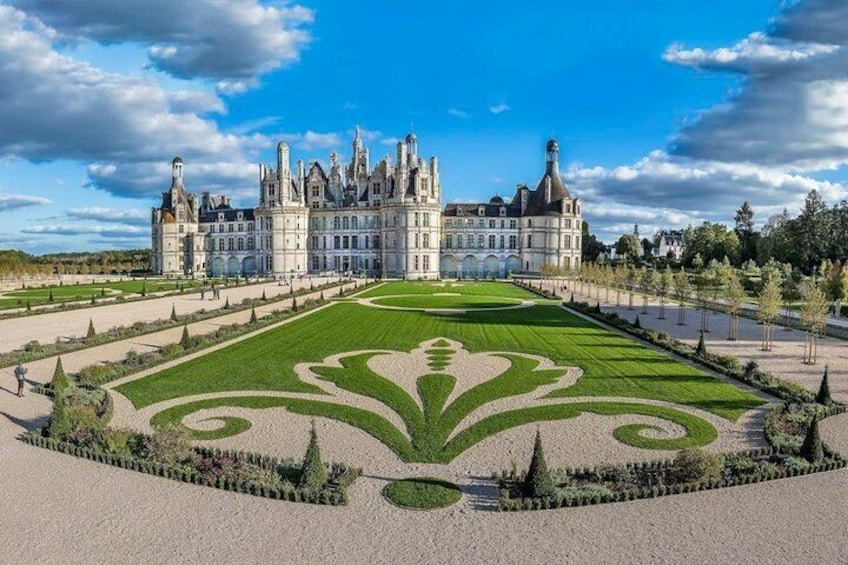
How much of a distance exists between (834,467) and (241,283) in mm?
74783

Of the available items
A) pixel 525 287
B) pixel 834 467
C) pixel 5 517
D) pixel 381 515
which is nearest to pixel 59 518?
pixel 5 517

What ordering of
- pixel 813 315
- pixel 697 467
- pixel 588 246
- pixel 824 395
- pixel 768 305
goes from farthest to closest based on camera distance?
pixel 588 246, pixel 768 305, pixel 813 315, pixel 824 395, pixel 697 467

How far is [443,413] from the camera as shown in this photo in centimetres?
1830

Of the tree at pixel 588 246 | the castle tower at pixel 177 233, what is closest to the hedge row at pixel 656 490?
the castle tower at pixel 177 233

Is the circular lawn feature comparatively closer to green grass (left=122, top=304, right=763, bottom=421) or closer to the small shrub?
the small shrub

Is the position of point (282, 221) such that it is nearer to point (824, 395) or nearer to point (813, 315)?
point (813, 315)

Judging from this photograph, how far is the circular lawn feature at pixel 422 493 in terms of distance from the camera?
475 inches

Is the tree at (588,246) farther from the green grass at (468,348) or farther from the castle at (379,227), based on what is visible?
the green grass at (468,348)

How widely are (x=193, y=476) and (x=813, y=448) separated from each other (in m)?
14.2

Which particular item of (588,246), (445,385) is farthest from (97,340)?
(588,246)

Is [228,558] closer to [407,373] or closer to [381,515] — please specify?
[381,515]

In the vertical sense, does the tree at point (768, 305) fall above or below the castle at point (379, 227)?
below

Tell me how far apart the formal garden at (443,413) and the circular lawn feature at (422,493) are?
5 cm

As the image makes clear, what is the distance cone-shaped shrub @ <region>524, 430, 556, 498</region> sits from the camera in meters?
12.2
